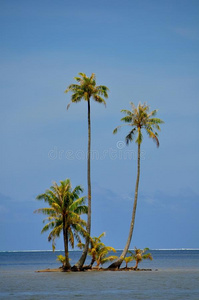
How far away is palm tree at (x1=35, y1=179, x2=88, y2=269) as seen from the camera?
5456 cm

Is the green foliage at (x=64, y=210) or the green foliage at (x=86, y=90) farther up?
the green foliage at (x=86, y=90)

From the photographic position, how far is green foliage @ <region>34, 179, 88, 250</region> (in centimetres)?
5453

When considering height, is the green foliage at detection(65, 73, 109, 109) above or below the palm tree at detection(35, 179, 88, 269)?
above

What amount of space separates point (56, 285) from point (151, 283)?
24.6ft

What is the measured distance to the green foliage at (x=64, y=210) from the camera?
5453cm

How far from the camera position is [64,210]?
54.6m

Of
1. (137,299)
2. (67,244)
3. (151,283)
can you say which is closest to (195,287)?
(151,283)

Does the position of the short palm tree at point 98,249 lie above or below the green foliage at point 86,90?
below

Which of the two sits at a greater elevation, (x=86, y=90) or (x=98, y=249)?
(x=86, y=90)

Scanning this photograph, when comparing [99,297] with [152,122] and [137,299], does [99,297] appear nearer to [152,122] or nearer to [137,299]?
[137,299]

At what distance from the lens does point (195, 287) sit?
138ft

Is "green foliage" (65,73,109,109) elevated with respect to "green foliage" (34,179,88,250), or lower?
elevated

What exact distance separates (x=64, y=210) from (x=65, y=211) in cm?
15

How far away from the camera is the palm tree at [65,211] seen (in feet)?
179
